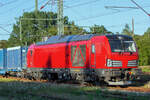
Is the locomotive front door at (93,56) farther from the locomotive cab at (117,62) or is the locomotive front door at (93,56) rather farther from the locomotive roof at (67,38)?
the locomotive roof at (67,38)

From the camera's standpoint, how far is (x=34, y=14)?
85.9 m

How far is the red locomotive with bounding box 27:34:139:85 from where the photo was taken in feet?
54.6

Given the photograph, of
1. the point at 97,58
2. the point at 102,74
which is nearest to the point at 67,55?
the point at 97,58

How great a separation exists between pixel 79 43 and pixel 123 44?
305cm

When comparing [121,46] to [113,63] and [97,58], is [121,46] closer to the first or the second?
[113,63]

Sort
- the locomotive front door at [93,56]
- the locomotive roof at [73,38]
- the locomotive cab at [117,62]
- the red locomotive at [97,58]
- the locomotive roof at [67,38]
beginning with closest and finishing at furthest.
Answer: the locomotive cab at [117,62] < the red locomotive at [97,58] < the locomotive front door at [93,56] < the locomotive roof at [73,38] < the locomotive roof at [67,38]

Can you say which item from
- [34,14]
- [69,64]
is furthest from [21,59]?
[34,14]

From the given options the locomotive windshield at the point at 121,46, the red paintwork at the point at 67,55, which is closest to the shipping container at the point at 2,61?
the red paintwork at the point at 67,55

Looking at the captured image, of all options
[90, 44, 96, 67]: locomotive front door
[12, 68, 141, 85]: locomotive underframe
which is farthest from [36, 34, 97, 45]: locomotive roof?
[12, 68, 141, 85]: locomotive underframe

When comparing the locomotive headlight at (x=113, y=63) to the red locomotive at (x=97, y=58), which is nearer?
the locomotive headlight at (x=113, y=63)

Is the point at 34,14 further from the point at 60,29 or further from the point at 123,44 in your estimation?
the point at 123,44

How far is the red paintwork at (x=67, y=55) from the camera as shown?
661 inches

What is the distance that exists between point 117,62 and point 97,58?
1275mm

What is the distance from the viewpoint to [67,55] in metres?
19.9
